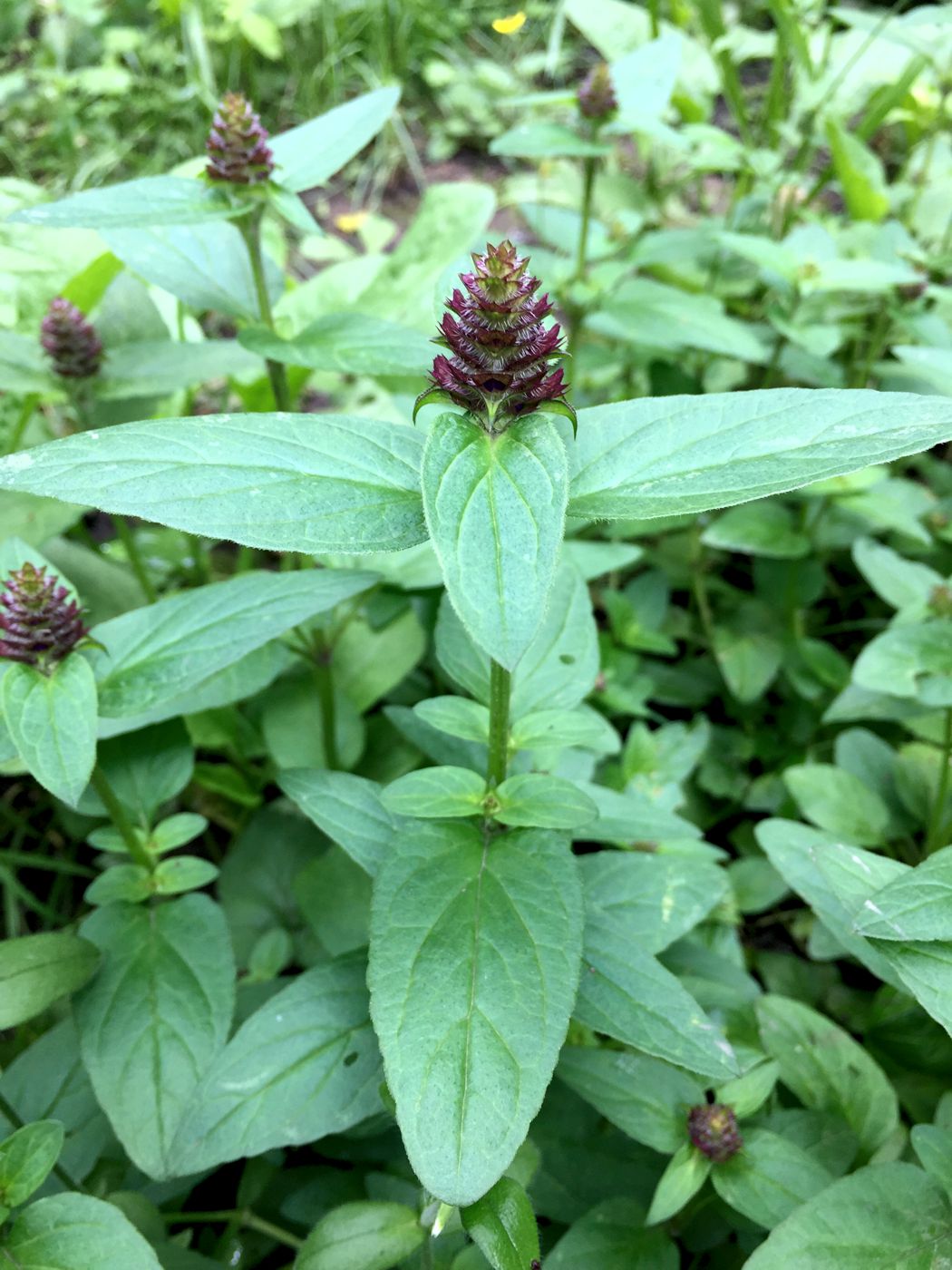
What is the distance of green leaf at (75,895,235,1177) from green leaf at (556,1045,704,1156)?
47 centimetres

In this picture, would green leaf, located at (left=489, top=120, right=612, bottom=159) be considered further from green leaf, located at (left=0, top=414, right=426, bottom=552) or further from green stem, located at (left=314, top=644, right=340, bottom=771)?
green leaf, located at (left=0, top=414, right=426, bottom=552)

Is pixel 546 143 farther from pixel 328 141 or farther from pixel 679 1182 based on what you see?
pixel 679 1182

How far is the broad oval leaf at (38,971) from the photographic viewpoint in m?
1.09

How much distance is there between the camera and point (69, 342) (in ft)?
5.26

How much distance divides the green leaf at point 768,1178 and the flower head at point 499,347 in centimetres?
95

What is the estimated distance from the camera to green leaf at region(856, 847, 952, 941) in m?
0.91

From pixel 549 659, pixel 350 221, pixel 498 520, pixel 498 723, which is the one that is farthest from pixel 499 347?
pixel 350 221

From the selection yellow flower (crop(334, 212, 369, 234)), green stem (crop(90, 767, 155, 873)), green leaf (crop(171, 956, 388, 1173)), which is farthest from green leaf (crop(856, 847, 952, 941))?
yellow flower (crop(334, 212, 369, 234))

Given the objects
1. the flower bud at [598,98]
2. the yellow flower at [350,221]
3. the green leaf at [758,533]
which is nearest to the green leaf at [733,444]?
the green leaf at [758,533]

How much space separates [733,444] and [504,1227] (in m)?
0.82

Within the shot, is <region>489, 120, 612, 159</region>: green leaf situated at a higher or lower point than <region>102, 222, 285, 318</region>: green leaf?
higher

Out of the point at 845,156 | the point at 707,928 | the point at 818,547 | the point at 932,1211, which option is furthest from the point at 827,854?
the point at 845,156

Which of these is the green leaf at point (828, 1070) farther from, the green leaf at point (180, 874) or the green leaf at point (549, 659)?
the green leaf at point (180, 874)

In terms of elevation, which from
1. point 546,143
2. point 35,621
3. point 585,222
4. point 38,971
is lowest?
point 38,971
